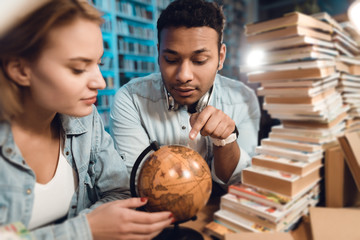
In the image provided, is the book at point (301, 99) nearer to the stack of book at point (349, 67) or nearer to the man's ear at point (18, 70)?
the stack of book at point (349, 67)

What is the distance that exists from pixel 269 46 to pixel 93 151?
1.01 metres

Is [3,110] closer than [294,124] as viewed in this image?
Yes

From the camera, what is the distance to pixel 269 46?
4.02 ft

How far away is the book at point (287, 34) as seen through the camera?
110 cm

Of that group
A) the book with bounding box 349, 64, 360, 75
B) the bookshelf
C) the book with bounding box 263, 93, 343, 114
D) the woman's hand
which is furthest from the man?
the bookshelf

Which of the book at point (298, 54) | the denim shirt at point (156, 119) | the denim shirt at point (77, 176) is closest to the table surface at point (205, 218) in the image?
the denim shirt at point (156, 119)

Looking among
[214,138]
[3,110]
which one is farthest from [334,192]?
[3,110]

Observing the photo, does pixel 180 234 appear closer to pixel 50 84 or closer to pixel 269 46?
pixel 50 84

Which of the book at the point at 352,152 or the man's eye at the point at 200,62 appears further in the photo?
the man's eye at the point at 200,62

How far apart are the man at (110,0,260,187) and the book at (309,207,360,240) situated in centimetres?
41

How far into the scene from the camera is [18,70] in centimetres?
77

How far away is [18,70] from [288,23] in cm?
111

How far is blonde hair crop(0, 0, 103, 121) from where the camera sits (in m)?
0.71

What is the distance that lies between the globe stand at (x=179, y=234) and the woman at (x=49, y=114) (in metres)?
0.13
